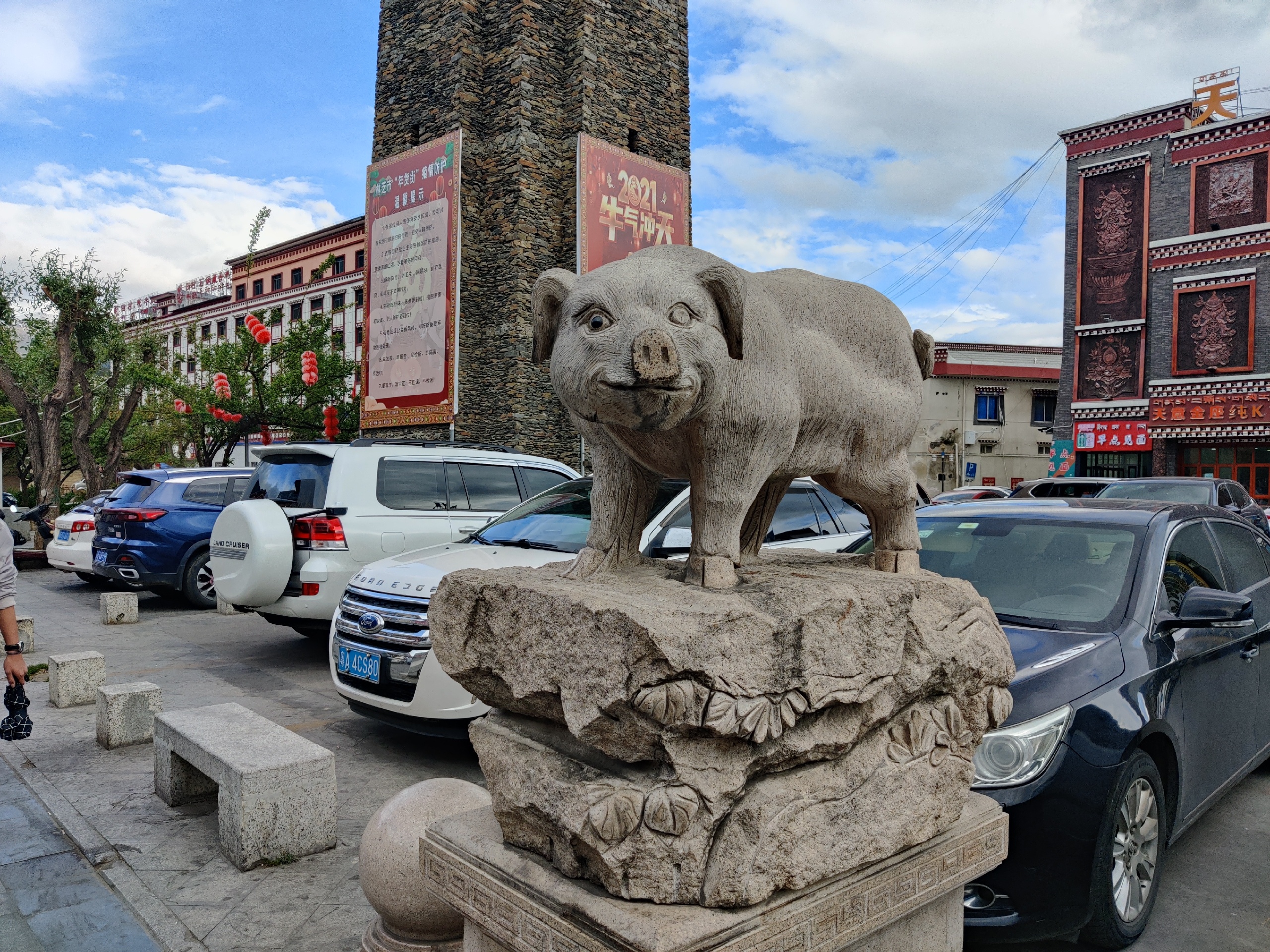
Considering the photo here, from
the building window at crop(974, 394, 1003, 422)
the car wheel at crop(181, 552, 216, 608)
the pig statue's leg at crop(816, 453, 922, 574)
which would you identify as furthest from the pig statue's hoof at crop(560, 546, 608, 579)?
the building window at crop(974, 394, 1003, 422)

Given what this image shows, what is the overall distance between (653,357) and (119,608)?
31.8 ft

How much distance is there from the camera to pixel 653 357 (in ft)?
5.71

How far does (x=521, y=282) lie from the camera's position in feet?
58.5

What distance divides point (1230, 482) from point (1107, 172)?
16069 millimetres

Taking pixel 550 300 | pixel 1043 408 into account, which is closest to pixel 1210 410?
pixel 1043 408

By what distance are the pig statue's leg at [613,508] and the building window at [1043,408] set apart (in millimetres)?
32398

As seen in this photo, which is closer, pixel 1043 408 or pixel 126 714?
pixel 126 714

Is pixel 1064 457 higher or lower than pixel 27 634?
higher

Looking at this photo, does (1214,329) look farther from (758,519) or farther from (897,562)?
(758,519)

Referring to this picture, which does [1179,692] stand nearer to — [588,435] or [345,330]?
[588,435]

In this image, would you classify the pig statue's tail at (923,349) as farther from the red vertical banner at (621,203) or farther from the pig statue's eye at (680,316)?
the red vertical banner at (621,203)

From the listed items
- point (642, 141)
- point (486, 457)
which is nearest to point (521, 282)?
point (642, 141)

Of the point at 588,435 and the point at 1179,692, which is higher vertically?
the point at 588,435

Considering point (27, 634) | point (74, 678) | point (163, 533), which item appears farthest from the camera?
point (163, 533)
